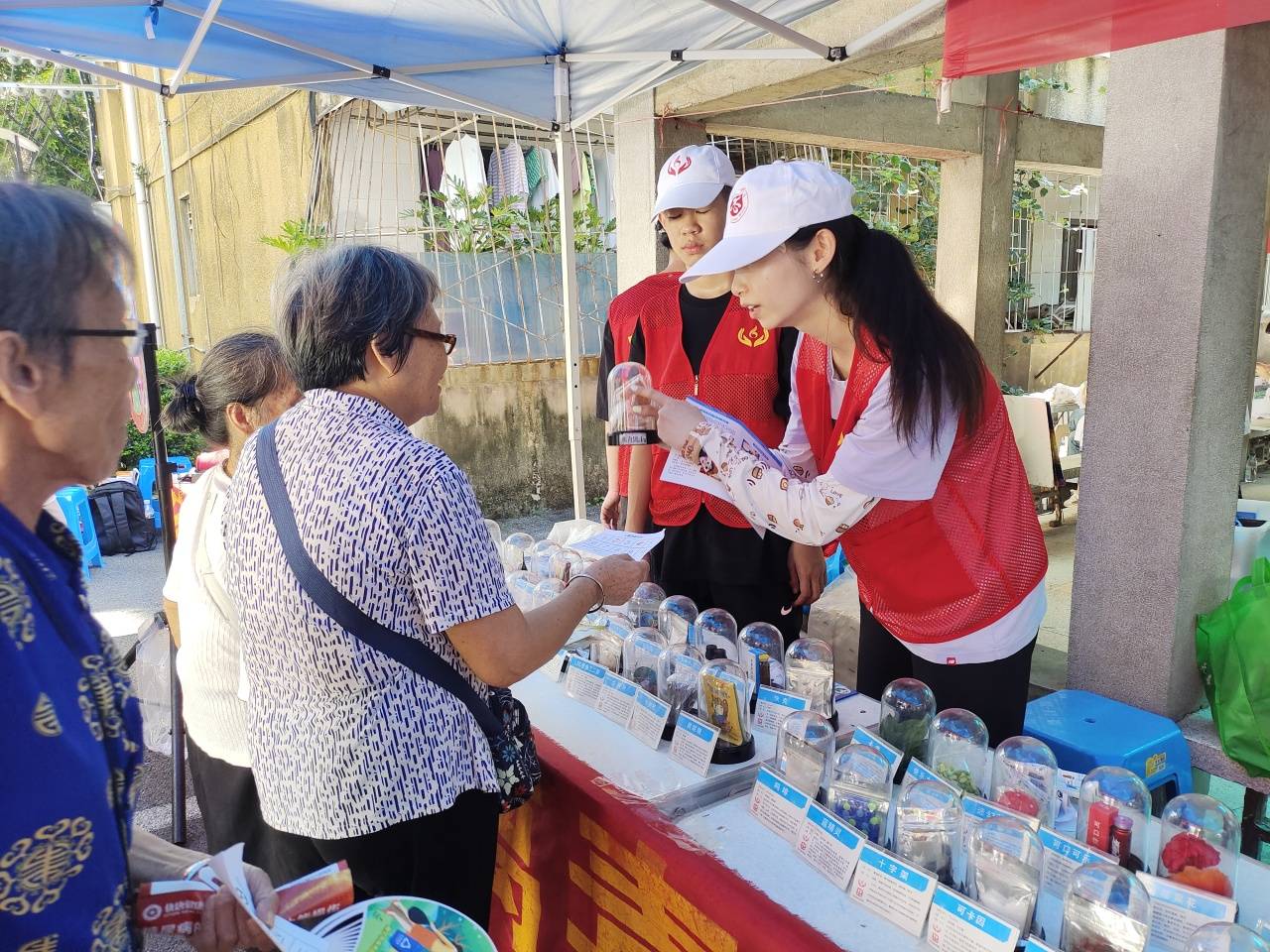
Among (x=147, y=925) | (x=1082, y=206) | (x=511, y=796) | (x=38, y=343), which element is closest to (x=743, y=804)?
(x=511, y=796)

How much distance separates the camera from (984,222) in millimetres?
6461

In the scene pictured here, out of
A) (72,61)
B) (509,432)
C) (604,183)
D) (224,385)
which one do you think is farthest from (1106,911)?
(604,183)

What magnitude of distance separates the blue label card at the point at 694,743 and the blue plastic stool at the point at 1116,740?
1239mm

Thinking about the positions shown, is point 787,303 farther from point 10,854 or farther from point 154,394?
point 154,394

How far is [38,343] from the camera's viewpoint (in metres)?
0.78

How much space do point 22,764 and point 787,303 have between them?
4.36ft

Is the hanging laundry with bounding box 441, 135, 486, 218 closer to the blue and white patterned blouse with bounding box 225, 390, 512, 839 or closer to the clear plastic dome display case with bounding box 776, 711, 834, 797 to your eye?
the blue and white patterned blouse with bounding box 225, 390, 512, 839

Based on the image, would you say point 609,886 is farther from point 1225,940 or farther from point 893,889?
point 1225,940

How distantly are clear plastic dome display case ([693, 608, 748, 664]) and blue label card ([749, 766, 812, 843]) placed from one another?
1.37 ft

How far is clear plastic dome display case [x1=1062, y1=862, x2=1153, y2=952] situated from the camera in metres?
0.96

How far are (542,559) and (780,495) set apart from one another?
88 cm

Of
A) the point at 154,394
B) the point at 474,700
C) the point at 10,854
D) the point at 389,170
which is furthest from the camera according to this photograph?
the point at 389,170

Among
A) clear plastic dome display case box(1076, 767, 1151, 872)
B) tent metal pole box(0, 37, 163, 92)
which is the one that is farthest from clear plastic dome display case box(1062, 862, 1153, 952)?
tent metal pole box(0, 37, 163, 92)

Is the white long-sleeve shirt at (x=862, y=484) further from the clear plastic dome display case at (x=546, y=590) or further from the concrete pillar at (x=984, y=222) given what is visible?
the concrete pillar at (x=984, y=222)
